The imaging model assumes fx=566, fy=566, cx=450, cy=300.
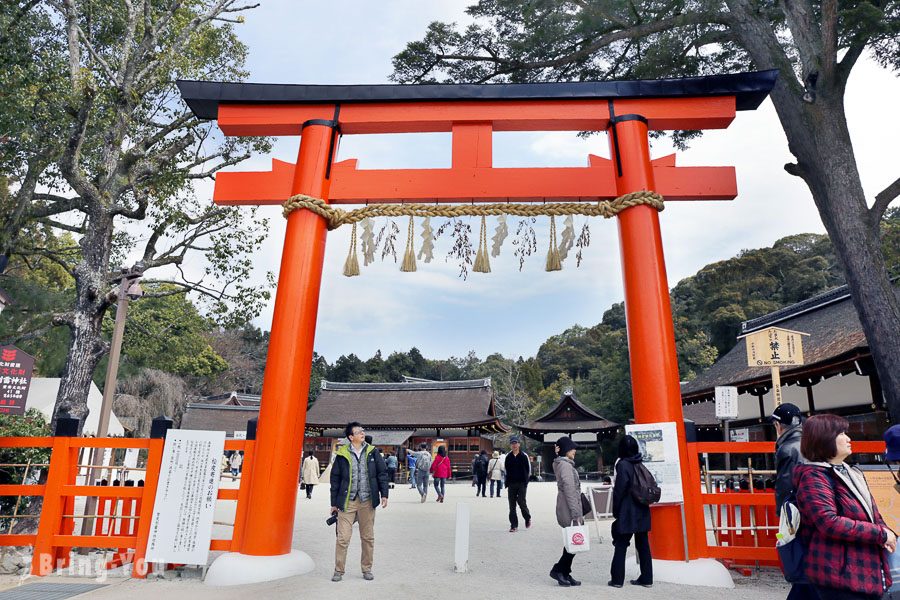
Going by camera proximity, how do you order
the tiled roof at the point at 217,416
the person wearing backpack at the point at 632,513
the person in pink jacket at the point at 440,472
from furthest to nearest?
the tiled roof at the point at 217,416
the person in pink jacket at the point at 440,472
the person wearing backpack at the point at 632,513

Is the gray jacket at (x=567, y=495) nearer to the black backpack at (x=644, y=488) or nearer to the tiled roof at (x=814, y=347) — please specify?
the black backpack at (x=644, y=488)

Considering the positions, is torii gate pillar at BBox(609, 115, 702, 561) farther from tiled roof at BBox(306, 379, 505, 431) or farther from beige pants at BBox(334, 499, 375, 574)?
tiled roof at BBox(306, 379, 505, 431)

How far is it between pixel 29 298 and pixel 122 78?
8181 millimetres

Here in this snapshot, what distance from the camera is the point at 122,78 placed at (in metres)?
7.79

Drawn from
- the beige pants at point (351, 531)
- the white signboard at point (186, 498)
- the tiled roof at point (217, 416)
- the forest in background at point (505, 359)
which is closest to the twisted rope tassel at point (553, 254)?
the beige pants at point (351, 531)

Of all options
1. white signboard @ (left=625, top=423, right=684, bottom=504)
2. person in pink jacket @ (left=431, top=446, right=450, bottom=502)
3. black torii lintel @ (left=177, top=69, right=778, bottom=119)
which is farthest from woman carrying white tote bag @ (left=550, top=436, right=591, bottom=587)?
person in pink jacket @ (left=431, top=446, right=450, bottom=502)

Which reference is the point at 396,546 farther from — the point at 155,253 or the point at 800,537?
the point at 155,253

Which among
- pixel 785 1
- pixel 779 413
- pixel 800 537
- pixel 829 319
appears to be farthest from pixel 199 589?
pixel 829 319

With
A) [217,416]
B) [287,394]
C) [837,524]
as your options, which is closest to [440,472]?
[287,394]

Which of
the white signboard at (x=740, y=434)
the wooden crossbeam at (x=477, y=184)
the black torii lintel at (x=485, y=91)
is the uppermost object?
the black torii lintel at (x=485, y=91)

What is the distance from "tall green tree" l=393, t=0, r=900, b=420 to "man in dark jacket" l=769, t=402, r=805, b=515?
250cm

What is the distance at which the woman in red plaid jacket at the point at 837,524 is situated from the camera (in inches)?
81.7

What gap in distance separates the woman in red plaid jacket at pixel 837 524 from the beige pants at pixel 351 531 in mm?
3337

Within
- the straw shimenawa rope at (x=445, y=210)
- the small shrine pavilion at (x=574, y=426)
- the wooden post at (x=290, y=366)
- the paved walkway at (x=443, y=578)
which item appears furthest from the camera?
the small shrine pavilion at (x=574, y=426)
